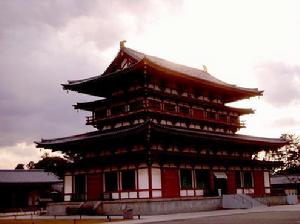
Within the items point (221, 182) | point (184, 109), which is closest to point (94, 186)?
point (184, 109)

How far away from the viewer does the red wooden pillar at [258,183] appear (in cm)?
4962

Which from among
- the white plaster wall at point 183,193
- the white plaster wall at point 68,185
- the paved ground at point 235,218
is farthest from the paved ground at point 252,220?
the white plaster wall at point 68,185

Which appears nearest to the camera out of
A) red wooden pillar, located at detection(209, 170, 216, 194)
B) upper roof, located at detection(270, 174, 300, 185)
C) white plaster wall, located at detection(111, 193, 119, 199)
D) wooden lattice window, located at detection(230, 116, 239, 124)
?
white plaster wall, located at detection(111, 193, 119, 199)

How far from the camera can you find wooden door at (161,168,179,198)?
3841 cm

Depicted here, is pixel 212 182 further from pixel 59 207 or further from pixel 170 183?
pixel 59 207

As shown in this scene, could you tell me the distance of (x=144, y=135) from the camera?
3688 cm

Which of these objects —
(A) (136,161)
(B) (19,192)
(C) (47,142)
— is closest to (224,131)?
(A) (136,161)

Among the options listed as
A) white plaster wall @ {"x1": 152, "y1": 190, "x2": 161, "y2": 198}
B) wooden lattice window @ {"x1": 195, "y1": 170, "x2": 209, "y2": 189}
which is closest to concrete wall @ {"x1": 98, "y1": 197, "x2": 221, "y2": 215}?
white plaster wall @ {"x1": 152, "y1": 190, "x2": 161, "y2": 198}

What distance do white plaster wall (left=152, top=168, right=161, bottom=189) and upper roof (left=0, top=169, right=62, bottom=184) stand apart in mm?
28952

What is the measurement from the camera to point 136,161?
3784 centimetres

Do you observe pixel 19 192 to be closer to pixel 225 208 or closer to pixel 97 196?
pixel 97 196

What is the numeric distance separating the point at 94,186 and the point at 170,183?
26.6 feet

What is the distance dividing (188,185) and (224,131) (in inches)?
457

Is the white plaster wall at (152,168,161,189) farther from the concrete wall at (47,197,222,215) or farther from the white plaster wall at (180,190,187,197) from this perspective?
the white plaster wall at (180,190,187,197)
